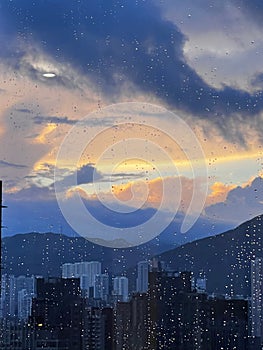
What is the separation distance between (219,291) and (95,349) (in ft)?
1.60

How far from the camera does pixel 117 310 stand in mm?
3305

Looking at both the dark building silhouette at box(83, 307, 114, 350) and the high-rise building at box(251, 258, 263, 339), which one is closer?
the high-rise building at box(251, 258, 263, 339)

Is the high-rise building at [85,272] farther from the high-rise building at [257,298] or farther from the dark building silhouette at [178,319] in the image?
the high-rise building at [257,298]

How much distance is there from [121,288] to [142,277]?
86 mm

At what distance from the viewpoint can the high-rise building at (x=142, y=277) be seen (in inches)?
131

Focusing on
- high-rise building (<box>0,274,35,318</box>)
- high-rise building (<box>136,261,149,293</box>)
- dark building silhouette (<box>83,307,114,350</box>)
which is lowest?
dark building silhouette (<box>83,307,114,350</box>)

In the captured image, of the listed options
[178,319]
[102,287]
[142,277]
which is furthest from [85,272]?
[178,319]

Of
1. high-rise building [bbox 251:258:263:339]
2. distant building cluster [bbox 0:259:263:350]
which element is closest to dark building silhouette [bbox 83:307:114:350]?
distant building cluster [bbox 0:259:263:350]

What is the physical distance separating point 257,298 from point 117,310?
50 centimetres

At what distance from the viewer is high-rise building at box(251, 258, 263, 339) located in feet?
10.3

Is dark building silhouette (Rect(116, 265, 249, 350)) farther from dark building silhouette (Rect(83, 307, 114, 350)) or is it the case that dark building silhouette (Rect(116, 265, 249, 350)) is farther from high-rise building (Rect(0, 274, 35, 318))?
high-rise building (Rect(0, 274, 35, 318))

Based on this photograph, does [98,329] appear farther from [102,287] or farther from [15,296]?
[15,296]

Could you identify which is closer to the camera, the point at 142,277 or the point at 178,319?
the point at 178,319

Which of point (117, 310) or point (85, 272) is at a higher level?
point (85, 272)
